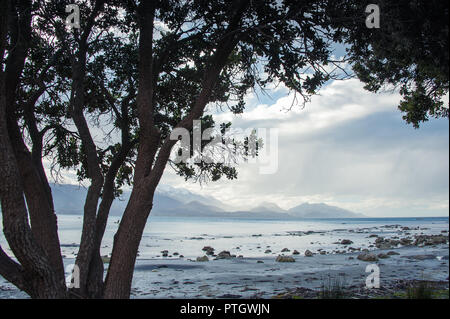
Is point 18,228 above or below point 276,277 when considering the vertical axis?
above

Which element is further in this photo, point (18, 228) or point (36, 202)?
point (36, 202)

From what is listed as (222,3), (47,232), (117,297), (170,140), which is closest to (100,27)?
(222,3)

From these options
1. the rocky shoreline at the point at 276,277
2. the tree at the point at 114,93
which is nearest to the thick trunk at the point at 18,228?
the tree at the point at 114,93

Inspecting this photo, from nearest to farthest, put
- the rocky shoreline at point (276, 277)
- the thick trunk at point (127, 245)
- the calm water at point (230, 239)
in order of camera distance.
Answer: the thick trunk at point (127, 245) < the rocky shoreline at point (276, 277) < the calm water at point (230, 239)

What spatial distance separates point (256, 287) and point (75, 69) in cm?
880

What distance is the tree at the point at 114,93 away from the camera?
5.89 metres

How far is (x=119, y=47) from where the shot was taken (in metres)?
9.18

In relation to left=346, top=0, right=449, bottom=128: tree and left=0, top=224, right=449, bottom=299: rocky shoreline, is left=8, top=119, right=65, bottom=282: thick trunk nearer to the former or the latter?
left=0, top=224, right=449, bottom=299: rocky shoreline

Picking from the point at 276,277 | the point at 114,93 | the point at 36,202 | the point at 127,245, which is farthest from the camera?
the point at 276,277

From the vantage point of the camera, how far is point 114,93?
10180mm

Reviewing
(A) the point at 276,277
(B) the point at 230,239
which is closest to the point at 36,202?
(A) the point at 276,277

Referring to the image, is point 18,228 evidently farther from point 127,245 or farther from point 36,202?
point 127,245

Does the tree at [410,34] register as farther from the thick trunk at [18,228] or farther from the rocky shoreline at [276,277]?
the thick trunk at [18,228]
